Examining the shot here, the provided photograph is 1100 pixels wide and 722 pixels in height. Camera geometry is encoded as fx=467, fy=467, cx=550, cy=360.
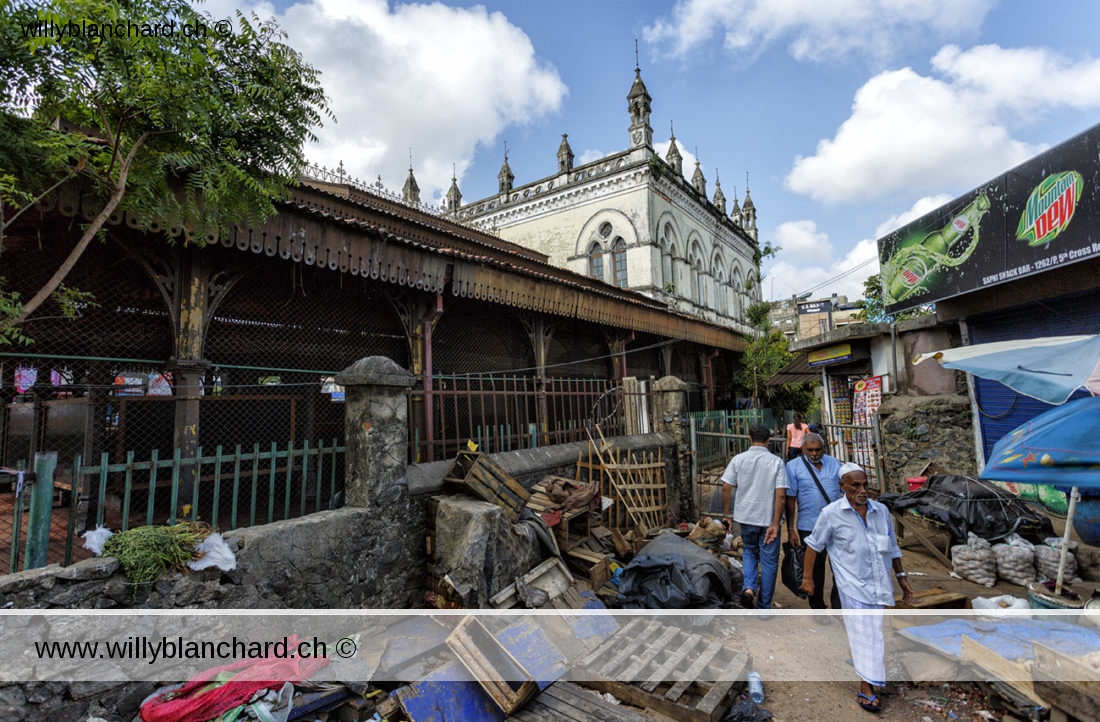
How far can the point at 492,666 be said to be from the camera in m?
3.09

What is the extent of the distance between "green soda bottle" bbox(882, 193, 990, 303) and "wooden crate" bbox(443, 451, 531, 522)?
849 centimetres

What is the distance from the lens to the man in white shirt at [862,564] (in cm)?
318

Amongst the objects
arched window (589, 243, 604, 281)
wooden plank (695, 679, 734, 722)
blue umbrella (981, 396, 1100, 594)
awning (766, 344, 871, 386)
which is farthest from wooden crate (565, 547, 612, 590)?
arched window (589, 243, 604, 281)

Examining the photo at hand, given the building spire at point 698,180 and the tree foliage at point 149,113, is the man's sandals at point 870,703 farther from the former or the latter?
the building spire at point 698,180

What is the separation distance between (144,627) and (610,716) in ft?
9.46

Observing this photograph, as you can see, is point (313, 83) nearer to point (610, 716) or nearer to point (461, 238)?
point (610, 716)

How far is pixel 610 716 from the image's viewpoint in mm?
2926

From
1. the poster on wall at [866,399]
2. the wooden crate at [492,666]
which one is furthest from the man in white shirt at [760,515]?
the poster on wall at [866,399]

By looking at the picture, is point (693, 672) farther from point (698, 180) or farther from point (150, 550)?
point (698, 180)

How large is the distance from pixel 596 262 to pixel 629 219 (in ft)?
7.57

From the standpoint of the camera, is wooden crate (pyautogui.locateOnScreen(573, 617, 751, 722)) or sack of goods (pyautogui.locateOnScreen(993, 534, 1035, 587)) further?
sack of goods (pyautogui.locateOnScreen(993, 534, 1035, 587))

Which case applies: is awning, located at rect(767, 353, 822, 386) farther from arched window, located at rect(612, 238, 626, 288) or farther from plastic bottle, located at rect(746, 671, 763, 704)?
plastic bottle, located at rect(746, 671, 763, 704)

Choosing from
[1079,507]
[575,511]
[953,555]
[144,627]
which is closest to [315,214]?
[144,627]

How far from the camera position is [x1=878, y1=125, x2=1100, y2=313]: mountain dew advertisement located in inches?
234
